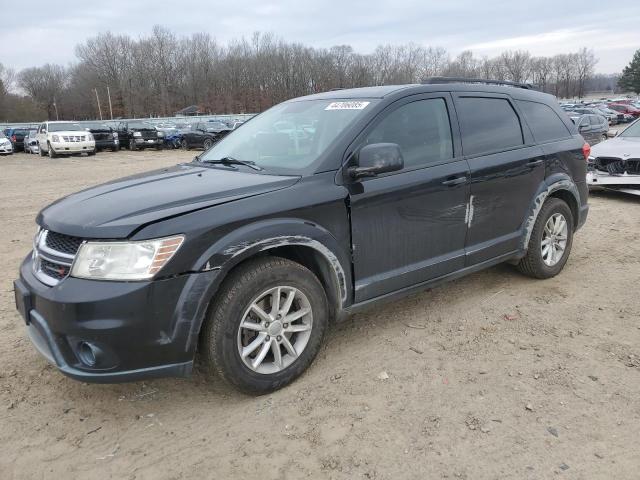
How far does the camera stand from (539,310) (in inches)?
164

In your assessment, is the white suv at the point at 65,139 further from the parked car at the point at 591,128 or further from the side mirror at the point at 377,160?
the side mirror at the point at 377,160

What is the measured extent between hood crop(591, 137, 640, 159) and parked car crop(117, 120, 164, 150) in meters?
23.6

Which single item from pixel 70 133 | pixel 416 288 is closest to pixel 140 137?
pixel 70 133

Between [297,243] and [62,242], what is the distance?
4.26 feet

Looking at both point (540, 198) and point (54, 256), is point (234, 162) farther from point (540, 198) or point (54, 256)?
point (540, 198)

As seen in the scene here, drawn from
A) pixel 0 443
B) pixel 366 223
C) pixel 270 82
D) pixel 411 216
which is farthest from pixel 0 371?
pixel 270 82

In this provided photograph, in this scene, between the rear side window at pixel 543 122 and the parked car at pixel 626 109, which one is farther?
the parked car at pixel 626 109

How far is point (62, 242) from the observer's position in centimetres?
278

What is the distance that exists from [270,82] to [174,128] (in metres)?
72.6

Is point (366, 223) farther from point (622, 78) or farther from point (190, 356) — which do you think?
point (622, 78)

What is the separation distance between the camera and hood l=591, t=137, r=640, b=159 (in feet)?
28.6

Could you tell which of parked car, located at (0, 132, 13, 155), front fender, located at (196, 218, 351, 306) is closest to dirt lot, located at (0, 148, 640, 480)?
front fender, located at (196, 218, 351, 306)

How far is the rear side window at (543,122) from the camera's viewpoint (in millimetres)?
4594

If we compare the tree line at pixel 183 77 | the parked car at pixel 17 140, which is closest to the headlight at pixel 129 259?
the parked car at pixel 17 140
